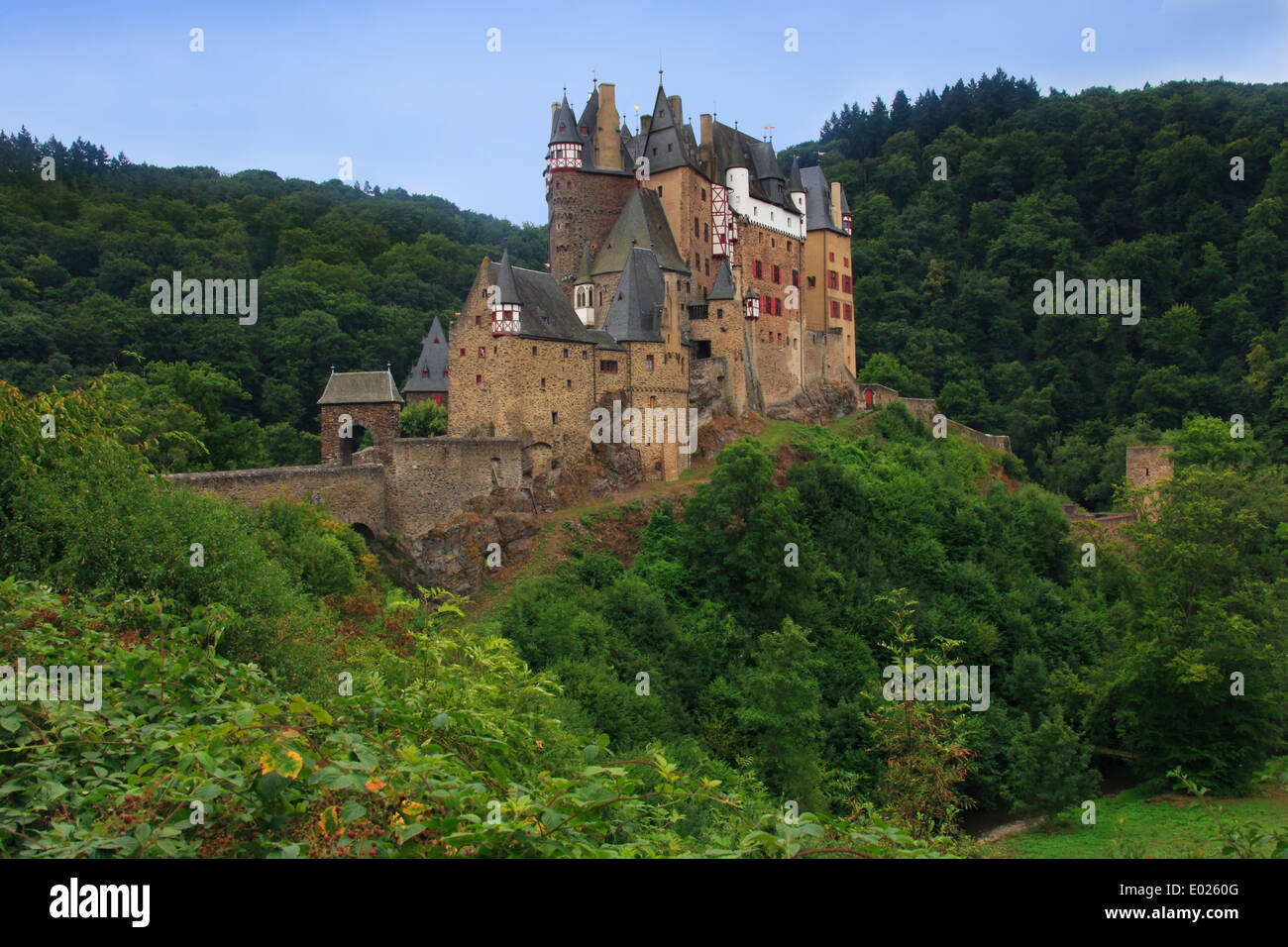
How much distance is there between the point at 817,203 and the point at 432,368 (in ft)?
77.5

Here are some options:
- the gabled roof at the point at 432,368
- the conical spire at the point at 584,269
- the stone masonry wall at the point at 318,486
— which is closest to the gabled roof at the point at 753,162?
the conical spire at the point at 584,269

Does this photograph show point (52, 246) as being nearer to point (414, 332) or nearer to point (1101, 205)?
point (414, 332)

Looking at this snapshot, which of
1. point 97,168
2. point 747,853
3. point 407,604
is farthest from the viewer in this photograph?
point 97,168

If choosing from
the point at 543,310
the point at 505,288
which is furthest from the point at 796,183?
the point at 505,288

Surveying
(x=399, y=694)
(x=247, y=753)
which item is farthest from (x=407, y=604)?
(x=247, y=753)

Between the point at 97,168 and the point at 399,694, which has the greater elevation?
the point at 97,168

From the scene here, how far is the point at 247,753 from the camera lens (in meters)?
6.56

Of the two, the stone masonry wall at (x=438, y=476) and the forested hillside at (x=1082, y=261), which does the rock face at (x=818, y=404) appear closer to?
the forested hillside at (x=1082, y=261)

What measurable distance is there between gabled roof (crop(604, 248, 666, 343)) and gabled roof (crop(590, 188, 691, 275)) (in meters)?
1.59

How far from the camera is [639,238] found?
143 ft

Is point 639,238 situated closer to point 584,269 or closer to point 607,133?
point 584,269

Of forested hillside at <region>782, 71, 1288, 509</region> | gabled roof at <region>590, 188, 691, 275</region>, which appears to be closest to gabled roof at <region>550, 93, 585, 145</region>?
gabled roof at <region>590, 188, 691, 275</region>
